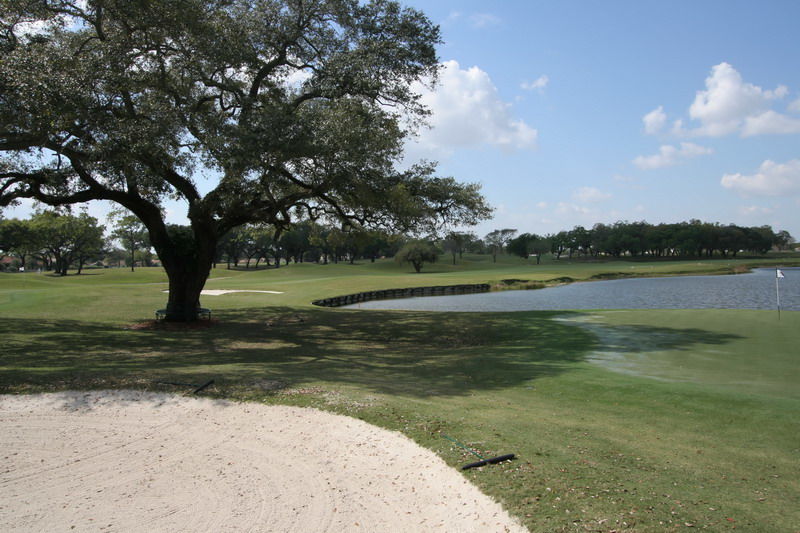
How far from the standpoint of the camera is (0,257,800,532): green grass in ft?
17.9

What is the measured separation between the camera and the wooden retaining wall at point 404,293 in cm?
4035

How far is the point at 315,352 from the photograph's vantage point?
15523mm

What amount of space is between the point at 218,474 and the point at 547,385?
24.0ft

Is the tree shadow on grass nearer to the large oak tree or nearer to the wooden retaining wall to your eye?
the large oak tree

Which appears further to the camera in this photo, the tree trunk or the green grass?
the tree trunk

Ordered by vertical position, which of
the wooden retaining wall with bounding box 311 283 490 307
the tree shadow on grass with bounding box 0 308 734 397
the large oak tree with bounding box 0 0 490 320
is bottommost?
the wooden retaining wall with bounding box 311 283 490 307

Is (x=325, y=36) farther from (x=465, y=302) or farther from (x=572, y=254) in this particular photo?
(x=572, y=254)

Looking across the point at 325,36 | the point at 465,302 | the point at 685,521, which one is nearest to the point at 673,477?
the point at 685,521

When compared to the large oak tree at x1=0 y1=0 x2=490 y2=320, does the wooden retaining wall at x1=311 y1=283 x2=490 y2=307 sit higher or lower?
lower

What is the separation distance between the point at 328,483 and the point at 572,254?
6066 inches

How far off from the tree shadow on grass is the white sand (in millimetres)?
1928

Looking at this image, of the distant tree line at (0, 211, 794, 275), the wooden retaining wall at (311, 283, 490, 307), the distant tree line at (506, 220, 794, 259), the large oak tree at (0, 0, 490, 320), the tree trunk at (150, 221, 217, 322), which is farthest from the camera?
the distant tree line at (506, 220, 794, 259)

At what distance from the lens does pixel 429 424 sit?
7.50 m

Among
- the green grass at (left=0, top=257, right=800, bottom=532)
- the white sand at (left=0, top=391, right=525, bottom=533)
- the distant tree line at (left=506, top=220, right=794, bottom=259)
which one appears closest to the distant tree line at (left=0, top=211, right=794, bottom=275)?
the distant tree line at (left=506, top=220, right=794, bottom=259)
